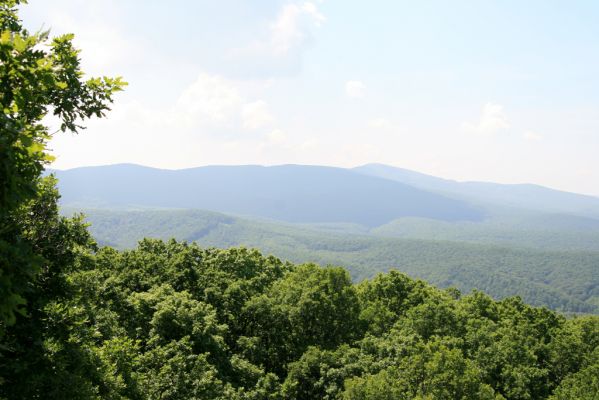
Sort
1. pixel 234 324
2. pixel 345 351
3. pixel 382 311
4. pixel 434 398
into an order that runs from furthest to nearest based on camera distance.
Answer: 1. pixel 382 311
2. pixel 234 324
3. pixel 345 351
4. pixel 434 398

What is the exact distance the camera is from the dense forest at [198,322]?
933 centimetres

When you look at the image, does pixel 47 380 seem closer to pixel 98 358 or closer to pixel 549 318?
pixel 98 358

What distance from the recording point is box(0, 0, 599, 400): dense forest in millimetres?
9328

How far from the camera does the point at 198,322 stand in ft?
86.2

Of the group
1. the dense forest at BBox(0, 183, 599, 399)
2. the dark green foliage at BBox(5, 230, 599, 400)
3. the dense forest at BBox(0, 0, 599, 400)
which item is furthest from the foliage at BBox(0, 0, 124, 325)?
the dark green foliage at BBox(5, 230, 599, 400)

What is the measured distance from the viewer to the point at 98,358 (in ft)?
48.2

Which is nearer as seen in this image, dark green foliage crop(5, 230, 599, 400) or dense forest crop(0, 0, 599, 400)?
dense forest crop(0, 0, 599, 400)

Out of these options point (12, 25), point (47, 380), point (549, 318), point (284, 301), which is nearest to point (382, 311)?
point (284, 301)

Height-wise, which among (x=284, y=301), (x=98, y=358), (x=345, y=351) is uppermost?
(x=98, y=358)

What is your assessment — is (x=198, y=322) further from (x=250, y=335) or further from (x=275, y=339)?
(x=275, y=339)

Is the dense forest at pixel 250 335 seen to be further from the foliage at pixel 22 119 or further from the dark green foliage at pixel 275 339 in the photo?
the foliage at pixel 22 119

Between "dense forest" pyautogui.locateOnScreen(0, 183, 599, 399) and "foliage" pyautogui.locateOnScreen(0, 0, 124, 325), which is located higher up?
"foliage" pyautogui.locateOnScreen(0, 0, 124, 325)

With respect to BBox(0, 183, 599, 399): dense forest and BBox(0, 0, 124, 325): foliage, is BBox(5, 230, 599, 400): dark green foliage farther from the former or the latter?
BBox(0, 0, 124, 325): foliage

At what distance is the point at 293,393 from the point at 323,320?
7884 millimetres
